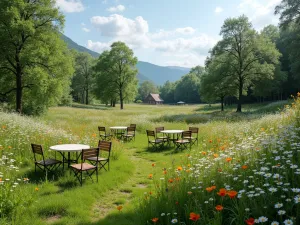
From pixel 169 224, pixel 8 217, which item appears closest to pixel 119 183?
pixel 8 217

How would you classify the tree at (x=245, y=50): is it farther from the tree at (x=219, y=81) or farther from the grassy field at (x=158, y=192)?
the grassy field at (x=158, y=192)

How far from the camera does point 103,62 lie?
49531 mm

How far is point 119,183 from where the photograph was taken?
26.9 feet

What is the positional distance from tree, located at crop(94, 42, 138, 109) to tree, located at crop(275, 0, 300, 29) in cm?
2724

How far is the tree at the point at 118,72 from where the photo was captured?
48.3m

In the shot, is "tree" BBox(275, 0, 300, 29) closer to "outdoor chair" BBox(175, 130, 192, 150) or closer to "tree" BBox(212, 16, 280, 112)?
"tree" BBox(212, 16, 280, 112)

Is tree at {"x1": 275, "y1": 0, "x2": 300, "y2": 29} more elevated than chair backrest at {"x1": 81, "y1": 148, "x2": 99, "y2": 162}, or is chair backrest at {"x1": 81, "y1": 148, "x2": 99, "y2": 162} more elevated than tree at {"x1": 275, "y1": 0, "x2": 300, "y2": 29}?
tree at {"x1": 275, "y1": 0, "x2": 300, "y2": 29}

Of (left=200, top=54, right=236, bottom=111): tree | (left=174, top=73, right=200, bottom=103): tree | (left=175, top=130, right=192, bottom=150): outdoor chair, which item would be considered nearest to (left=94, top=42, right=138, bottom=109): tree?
(left=200, top=54, right=236, bottom=111): tree

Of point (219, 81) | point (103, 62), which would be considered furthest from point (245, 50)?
point (103, 62)

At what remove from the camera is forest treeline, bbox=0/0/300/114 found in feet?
66.5

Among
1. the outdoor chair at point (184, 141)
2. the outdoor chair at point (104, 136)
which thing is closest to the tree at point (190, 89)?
the outdoor chair at point (104, 136)

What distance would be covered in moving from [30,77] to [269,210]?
20388mm

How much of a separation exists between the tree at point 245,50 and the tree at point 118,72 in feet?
63.0

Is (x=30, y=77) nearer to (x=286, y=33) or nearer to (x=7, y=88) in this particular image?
(x=7, y=88)
